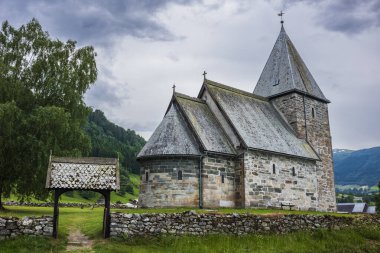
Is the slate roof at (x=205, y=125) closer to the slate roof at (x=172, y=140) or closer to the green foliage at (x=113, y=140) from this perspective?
the slate roof at (x=172, y=140)

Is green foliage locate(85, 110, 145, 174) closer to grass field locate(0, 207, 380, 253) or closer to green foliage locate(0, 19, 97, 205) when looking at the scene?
green foliage locate(0, 19, 97, 205)

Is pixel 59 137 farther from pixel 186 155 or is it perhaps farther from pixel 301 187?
pixel 301 187

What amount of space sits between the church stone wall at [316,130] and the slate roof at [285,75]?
0.89m

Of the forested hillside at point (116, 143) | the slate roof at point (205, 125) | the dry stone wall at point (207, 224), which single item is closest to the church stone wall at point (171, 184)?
the slate roof at point (205, 125)

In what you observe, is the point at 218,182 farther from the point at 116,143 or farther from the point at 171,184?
the point at 116,143

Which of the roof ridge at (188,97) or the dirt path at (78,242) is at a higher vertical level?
the roof ridge at (188,97)

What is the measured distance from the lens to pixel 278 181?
2978 centimetres

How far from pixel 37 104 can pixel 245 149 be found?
15.6 metres

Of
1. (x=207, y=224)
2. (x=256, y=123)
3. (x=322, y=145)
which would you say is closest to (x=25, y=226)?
(x=207, y=224)

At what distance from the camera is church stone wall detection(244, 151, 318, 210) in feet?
91.7

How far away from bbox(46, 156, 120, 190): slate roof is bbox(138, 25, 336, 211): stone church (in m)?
9.81

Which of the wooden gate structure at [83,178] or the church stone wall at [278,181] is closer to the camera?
the wooden gate structure at [83,178]

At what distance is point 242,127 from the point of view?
30.1m

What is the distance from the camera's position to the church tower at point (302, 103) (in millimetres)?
36250
